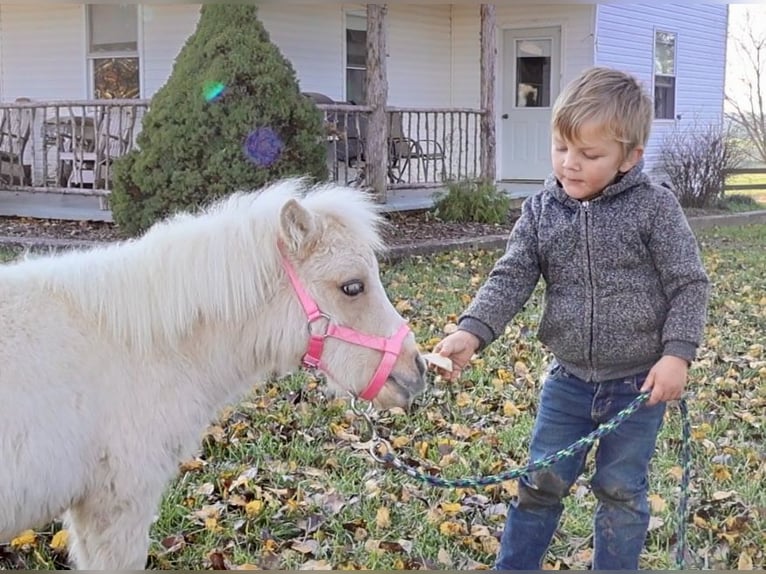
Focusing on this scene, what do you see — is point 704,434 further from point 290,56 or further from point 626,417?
point 290,56

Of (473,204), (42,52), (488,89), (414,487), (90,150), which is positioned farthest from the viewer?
(42,52)

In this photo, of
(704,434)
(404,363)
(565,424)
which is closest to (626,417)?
(565,424)

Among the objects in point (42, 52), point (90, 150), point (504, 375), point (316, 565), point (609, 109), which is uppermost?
point (42, 52)

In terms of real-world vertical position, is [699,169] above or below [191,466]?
above

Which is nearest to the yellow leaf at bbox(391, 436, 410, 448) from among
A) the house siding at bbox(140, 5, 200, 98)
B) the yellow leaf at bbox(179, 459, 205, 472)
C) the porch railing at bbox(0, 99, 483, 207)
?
the yellow leaf at bbox(179, 459, 205, 472)

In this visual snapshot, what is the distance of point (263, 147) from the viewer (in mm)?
8125

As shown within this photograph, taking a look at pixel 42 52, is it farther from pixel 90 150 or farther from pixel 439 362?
pixel 439 362

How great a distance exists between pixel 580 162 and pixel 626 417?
A: 0.74 meters

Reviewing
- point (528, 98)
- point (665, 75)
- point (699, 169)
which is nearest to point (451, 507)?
point (528, 98)

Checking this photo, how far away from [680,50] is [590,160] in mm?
16349

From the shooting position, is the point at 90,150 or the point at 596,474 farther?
the point at 90,150

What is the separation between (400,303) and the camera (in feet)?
22.2

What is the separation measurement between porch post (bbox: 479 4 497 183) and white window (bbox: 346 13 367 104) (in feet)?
8.08

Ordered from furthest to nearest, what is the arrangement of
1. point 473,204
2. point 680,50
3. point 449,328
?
point 680,50, point 473,204, point 449,328
